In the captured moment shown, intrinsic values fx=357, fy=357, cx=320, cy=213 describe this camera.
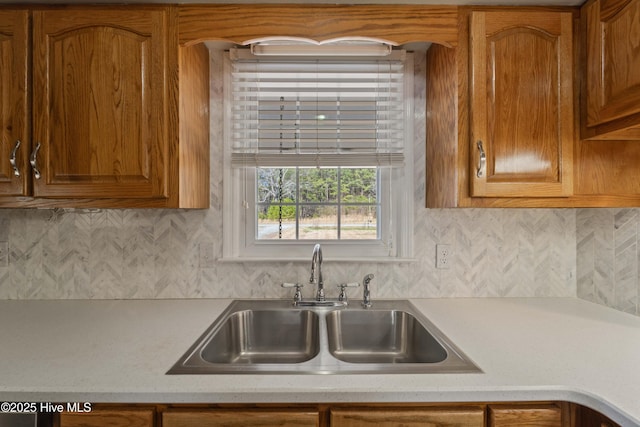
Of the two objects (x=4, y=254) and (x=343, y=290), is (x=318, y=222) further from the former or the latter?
(x=4, y=254)

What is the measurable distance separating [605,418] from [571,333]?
44 centimetres

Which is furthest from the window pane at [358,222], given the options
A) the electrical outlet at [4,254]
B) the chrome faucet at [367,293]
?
the electrical outlet at [4,254]

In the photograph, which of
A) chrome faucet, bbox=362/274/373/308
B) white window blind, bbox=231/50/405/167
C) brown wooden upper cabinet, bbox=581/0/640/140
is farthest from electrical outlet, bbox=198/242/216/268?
brown wooden upper cabinet, bbox=581/0/640/140

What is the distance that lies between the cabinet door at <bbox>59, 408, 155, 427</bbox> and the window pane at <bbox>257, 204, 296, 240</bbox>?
0.98m

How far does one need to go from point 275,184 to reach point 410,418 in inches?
47.1

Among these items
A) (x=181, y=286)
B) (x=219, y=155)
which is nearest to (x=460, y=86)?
(x=219, y=155)

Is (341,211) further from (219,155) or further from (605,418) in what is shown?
(605,418)

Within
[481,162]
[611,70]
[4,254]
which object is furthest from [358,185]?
[4,254]

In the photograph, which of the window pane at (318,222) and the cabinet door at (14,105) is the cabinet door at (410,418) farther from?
the cabinet door at (14,105)

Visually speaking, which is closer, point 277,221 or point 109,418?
point 109,418

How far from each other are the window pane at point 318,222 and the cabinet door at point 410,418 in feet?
3.19

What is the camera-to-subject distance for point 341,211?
179 centimetres

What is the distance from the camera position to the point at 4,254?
1655 millimetres

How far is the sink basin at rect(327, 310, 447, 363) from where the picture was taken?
1.46 m
